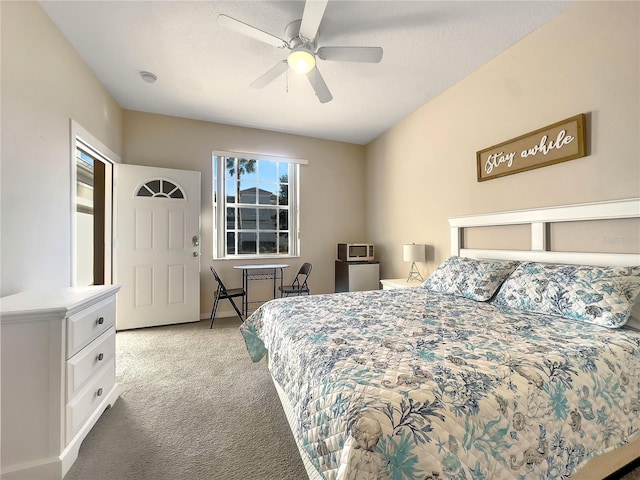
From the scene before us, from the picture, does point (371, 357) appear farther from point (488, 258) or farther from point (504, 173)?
point (504, 173)

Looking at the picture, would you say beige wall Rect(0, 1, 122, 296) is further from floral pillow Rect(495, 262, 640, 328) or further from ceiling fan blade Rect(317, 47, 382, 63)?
floral pillow Rect(495, 262, 640, 328)

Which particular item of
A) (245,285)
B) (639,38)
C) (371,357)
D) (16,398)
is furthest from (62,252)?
(639,38)

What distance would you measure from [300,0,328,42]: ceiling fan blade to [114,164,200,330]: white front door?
2327 mm

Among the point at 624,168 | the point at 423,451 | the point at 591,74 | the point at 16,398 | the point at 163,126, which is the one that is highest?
the point at 163,126

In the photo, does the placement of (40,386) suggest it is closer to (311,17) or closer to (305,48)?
(311,17)

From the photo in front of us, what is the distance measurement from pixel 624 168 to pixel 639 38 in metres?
0.76

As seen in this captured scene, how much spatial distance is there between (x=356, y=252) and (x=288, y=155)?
179 centimetres

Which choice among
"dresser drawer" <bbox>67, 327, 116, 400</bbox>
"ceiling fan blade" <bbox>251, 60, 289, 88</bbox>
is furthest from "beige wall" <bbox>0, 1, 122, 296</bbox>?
"ceiling fan blade" <bbox>251, 60, 289, 88</bbox>

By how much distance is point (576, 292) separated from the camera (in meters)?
1.65

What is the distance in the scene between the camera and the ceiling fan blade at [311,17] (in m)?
1.60

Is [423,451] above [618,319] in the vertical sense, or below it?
below

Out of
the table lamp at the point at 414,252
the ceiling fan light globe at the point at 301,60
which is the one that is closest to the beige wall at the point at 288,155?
the table lamp at the point at 414,252

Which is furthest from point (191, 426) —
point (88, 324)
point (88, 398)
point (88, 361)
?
point (88, 324)

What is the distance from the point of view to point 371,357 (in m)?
1.14
